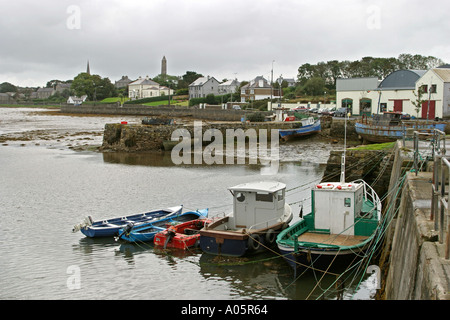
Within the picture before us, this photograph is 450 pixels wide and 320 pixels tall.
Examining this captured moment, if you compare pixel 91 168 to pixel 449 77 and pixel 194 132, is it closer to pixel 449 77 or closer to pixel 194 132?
pixel 194 132

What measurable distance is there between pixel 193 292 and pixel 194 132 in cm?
3394

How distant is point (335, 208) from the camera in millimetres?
14938

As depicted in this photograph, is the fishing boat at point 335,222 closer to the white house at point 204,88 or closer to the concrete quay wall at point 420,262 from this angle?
the concrete quay wall at point 420,262

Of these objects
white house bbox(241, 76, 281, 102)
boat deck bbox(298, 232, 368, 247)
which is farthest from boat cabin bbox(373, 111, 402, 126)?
white house bbox(241, 76, 281, 102)

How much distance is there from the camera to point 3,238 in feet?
57.6

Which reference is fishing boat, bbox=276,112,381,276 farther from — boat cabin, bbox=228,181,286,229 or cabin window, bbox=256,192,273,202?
cabin window, bbox=256,192,273,202

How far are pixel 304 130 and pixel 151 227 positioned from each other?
104 feet

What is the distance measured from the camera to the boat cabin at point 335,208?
14820 millimetres

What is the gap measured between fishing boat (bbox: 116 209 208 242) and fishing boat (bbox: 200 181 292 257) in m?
2.20

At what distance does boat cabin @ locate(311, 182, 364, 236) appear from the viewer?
1482 cm

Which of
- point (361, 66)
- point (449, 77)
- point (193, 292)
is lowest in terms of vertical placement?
point (193, 292)

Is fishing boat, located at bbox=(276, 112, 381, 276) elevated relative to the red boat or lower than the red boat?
elevated

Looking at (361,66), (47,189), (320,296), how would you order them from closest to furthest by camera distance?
1. (320,296)
2. (47,189)
3. (361,66)
